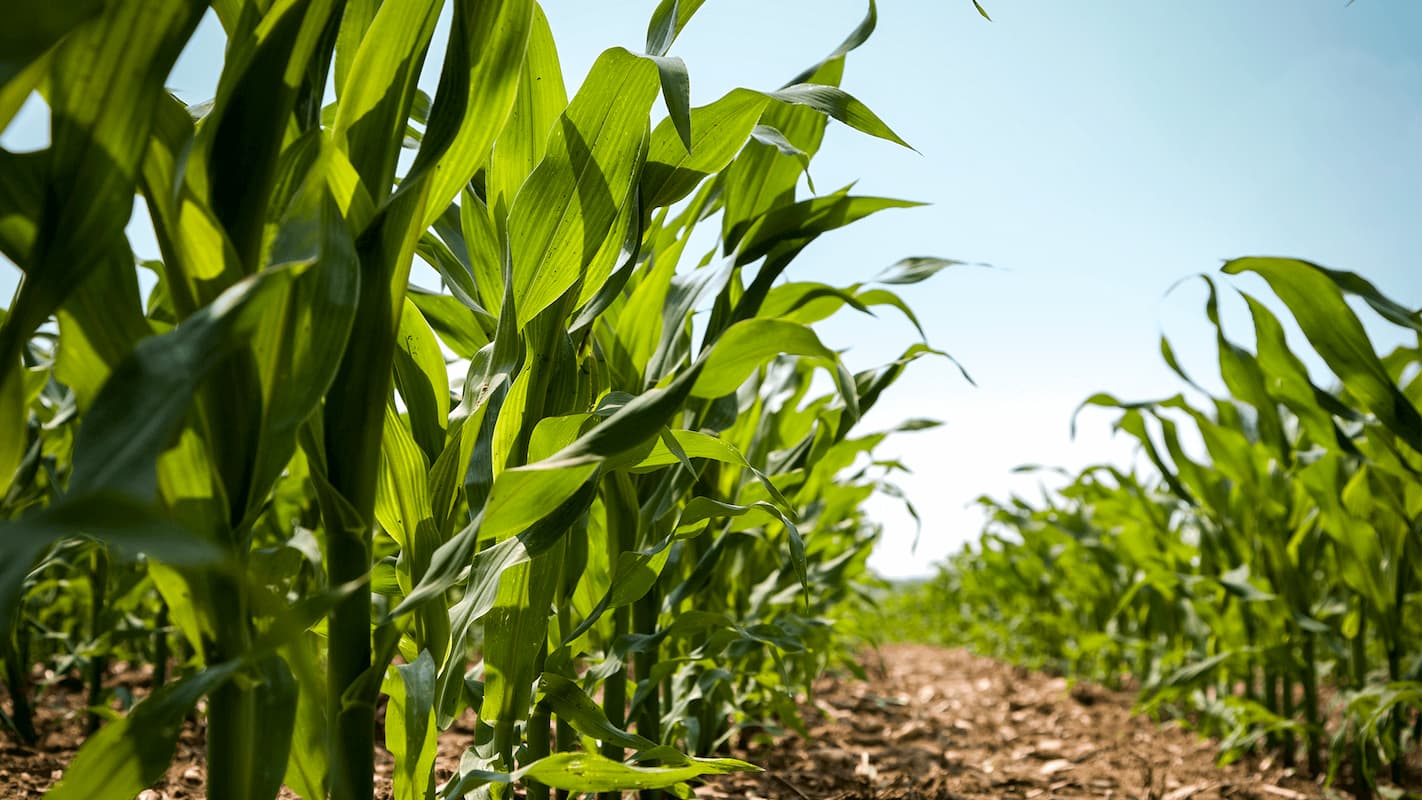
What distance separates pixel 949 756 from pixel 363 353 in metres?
2.12

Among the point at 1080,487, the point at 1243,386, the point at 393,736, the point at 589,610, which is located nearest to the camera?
the point at 393,736

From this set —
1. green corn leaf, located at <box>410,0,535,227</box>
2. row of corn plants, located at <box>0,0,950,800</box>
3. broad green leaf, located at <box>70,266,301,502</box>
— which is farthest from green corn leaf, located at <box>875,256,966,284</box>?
broad green leaf, located at <box>70,266,301,502</box>

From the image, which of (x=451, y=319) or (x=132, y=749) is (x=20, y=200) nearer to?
(x=132, y=749)

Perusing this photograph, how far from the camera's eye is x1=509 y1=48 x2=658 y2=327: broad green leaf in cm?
77

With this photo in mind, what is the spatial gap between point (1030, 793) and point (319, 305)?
1.83m

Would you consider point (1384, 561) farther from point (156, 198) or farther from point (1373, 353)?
point (156, 198)

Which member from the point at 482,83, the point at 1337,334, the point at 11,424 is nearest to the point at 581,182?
the point at 482,83

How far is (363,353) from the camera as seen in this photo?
2.04 feet

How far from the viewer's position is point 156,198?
1.79 ft

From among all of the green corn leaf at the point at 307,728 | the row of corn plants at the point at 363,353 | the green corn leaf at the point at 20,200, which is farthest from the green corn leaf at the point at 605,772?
the green corn leaf at the point at 20,200

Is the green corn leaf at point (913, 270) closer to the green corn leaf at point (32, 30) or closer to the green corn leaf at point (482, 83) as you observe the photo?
the green corn leaf at point (482, 83)

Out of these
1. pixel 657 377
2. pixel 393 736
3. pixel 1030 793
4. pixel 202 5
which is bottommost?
pixel 1030 793

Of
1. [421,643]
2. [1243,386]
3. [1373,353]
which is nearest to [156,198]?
[421,643]

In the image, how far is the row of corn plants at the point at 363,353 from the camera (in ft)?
1.60
